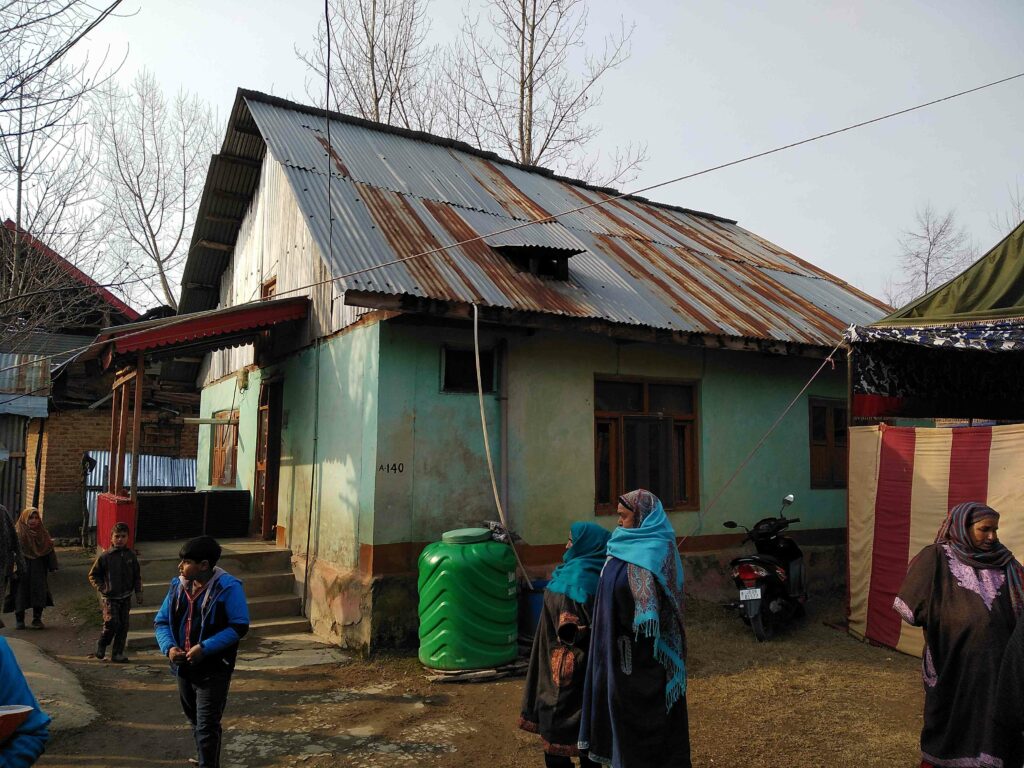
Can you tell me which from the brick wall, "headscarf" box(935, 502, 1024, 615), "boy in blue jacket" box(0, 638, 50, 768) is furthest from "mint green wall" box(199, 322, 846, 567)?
the brick wall

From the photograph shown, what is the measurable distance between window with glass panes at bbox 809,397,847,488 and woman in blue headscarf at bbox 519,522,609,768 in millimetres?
7420

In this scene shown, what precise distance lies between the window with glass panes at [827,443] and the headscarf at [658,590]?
24.6ft

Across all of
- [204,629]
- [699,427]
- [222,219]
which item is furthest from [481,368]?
[222,219]

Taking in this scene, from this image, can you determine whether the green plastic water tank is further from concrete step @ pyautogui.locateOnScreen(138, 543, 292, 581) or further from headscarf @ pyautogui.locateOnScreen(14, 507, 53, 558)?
headscarf @ pyautogui.locateOnScreen(14, 507, 53, 558)

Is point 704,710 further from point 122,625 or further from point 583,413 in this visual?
point 122,625

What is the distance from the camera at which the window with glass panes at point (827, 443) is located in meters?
10.6

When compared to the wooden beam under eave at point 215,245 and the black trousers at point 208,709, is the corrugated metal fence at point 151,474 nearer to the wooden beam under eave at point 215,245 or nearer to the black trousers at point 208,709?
the wooden beam under eave at point 215,245

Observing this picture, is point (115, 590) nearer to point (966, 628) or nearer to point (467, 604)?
point (467, 604)

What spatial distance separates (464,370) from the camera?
7.98 meters

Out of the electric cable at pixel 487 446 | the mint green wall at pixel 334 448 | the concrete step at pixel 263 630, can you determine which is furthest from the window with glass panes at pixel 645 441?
the concrete step at pixel 263 630

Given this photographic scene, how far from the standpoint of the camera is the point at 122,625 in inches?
282

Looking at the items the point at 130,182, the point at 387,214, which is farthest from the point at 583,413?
the point at 130,182

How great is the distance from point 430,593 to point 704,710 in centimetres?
246

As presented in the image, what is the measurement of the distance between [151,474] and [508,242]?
12.0 meters
